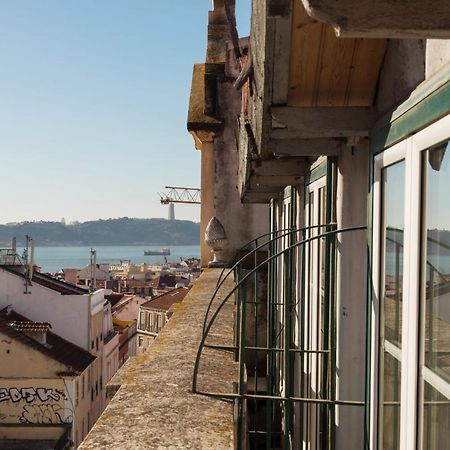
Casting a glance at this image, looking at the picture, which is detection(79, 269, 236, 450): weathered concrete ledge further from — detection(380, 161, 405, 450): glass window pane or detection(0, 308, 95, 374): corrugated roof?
detection(0, 308, 95, 374): corrugated roof

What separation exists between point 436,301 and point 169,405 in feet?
7.25

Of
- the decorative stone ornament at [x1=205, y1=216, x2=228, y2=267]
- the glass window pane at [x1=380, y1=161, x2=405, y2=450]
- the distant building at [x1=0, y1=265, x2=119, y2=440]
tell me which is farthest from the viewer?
the distant building at [x1=0, y1=265, x2=119, y2=440]

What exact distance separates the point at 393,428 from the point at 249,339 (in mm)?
4699

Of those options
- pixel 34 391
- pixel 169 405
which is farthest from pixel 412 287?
pixel 34 391

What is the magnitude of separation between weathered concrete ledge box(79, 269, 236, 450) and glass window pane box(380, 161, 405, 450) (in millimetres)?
1022

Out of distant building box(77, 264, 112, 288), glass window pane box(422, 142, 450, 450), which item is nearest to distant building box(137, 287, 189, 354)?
distant building box(77, 264, 112, 288)

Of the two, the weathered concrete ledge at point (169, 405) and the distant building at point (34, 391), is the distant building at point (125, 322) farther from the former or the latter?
the weathered concrete ledge at point (169, 405)

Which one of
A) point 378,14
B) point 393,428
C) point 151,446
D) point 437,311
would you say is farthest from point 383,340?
point 378,14

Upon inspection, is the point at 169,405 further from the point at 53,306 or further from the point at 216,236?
the point at 53,306

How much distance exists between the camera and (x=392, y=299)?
2.26 meters

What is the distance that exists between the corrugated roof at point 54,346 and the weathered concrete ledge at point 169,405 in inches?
851

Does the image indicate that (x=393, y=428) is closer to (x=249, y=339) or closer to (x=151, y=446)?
(x=151, y=446)

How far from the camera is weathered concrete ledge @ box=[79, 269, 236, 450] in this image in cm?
300

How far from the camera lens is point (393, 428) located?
2.24 metres
